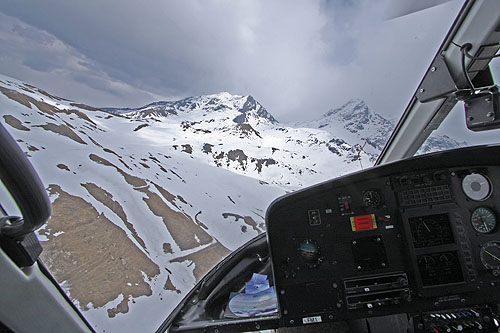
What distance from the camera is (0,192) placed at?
38.1 inches

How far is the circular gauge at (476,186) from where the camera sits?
6.55 ft

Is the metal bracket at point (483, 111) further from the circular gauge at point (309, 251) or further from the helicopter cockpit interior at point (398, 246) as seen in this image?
the circular gauge at point (309, 251)

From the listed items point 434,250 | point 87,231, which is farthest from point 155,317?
point 434,250

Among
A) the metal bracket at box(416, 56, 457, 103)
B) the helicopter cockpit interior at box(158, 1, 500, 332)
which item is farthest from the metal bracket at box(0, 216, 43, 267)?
the metal bracket at box(416, 56, 457, 103)

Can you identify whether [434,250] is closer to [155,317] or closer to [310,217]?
[310,217]

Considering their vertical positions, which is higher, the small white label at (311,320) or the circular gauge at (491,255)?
the circular gauge at (491,255)

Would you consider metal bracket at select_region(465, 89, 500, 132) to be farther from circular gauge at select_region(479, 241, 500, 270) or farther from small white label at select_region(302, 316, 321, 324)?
small white label at select_region(302, 316, 321, 324)

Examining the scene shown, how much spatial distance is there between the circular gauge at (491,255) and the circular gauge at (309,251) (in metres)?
1.10

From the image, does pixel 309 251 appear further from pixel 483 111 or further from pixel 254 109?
pixel 254 109

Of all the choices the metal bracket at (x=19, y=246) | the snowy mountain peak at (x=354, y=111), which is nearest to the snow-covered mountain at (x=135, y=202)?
the snowy mountain peak at (x=354, y=111)

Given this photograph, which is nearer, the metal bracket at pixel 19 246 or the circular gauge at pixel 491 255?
the metal bracket at pixel 19 246

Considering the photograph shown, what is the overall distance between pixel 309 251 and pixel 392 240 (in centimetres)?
59

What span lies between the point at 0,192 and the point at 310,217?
1697mm

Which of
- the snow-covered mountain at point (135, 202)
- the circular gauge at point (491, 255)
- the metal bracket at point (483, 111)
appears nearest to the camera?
the metal bracket at point (483, 111)
